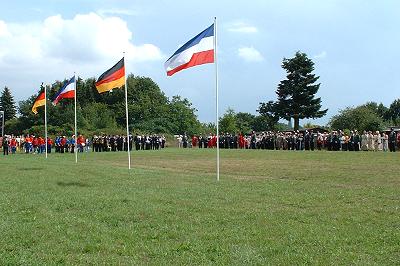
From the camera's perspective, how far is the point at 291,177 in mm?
18016

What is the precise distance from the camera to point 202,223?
9227mm

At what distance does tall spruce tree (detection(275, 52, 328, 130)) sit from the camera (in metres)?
78.4

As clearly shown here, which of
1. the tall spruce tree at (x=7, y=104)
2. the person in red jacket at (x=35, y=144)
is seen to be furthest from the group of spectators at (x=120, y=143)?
the tall spruce tree at (x=7, y=104)

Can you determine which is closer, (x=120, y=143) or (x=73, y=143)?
(x=73, y=143)

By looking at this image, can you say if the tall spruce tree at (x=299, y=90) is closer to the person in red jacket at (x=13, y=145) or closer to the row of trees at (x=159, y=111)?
the row of trees at (x=159, y=111)

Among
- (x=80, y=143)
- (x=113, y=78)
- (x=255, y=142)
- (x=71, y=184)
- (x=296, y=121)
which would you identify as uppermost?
(x=296, y=121)

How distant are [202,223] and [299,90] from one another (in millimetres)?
70899

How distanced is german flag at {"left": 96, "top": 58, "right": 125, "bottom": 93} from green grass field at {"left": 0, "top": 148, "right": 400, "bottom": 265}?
795cm

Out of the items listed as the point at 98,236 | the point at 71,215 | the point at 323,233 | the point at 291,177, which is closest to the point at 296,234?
the point at 323,233

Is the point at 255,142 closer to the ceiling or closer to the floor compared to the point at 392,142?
closer to the ceiling

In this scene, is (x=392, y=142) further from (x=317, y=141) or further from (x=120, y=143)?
(x=120, y=143)

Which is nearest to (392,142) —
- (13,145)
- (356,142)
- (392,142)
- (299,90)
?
(392,142)

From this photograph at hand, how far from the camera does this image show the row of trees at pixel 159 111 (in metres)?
76.5

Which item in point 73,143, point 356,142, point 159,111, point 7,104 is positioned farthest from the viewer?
point 7,104
